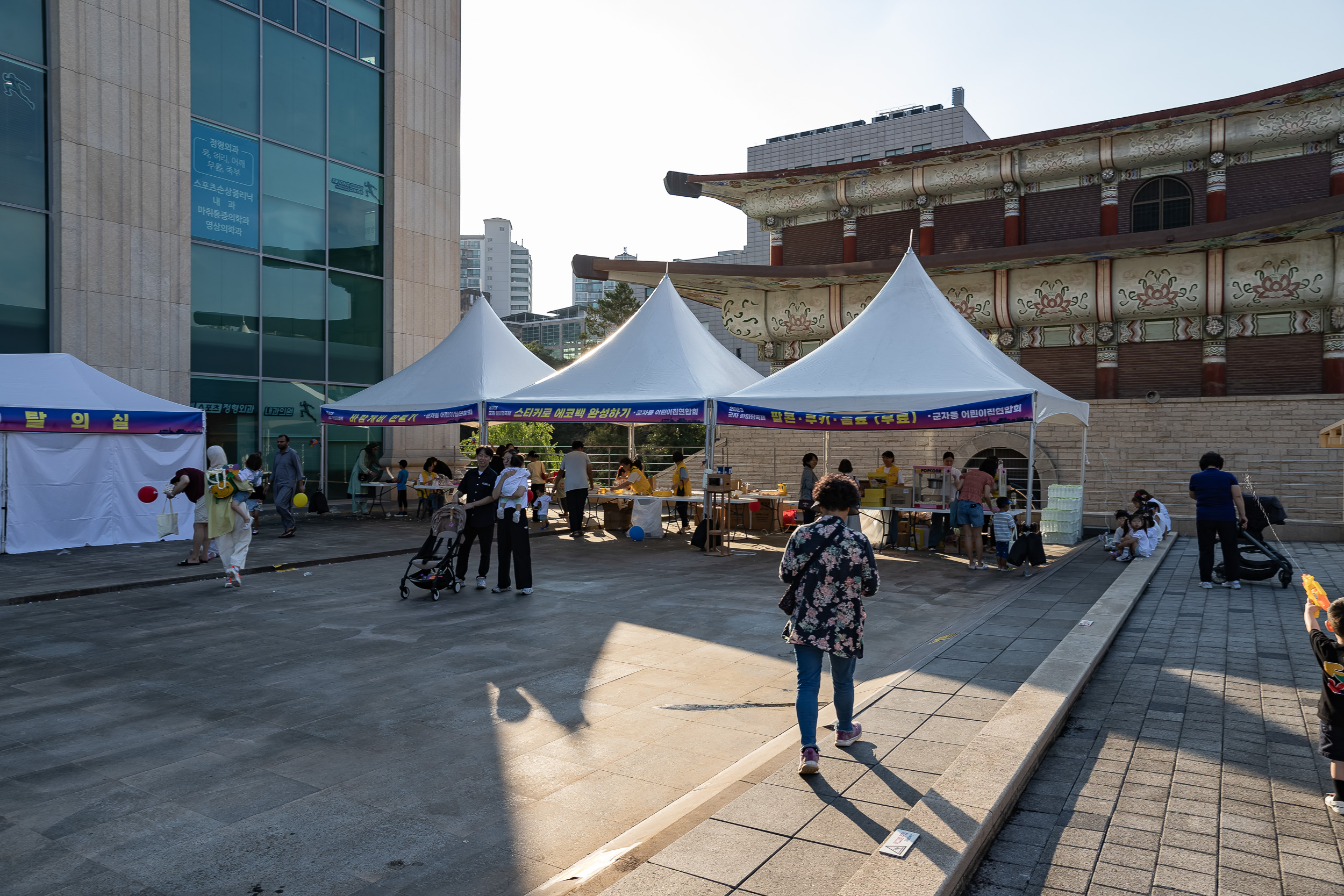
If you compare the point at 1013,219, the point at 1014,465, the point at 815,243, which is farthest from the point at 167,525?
the point at 1013,219

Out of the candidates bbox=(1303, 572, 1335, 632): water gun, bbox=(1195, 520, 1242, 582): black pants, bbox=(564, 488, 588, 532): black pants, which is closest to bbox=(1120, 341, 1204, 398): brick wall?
bbox=(1195, 520, 1242, 582): black pants

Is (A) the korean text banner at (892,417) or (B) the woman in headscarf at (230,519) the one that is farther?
(A) the korean text banner at (892,417)

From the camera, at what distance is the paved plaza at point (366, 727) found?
3.69m

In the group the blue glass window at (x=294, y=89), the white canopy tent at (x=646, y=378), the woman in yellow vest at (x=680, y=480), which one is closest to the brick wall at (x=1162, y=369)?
the white canopy tent at (x=646, y=378)

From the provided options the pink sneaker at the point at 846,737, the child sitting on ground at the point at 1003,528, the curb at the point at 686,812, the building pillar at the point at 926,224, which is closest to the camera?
the curb at the point at 686,812

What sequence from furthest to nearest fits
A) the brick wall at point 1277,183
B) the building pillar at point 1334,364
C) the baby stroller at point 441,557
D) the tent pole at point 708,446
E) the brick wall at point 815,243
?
1. the brick wall at point 815,243
2. the brick wall at point 1277,183
3. the building pillar at point 1334,364
4. the tent pole at point 708,446
5. the baby stroller at point 441,557

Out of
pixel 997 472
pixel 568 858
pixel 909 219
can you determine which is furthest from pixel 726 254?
pixel 568 858

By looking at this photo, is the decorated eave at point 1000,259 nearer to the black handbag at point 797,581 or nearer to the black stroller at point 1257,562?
the black stroller at point 1257,562

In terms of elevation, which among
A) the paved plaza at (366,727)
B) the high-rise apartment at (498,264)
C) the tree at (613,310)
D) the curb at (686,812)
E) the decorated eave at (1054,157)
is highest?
the high-rise apartment at (498,264)

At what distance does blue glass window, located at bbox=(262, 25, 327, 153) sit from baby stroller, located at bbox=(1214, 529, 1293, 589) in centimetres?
1954

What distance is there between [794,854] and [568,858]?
38.7 inches

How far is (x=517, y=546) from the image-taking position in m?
9.86

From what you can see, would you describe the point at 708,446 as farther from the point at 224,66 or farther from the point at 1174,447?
the point at 224,66

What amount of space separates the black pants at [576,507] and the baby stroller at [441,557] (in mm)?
6226
